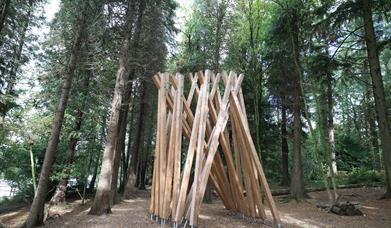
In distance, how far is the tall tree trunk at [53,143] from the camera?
7.57m

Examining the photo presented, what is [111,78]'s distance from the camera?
11602 mm

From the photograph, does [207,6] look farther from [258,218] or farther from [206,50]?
[258,218]

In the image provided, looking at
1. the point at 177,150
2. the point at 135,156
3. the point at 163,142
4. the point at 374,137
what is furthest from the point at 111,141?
the point at 374,137

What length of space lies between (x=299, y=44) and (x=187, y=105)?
23.0 ft

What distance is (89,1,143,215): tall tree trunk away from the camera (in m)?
8.16

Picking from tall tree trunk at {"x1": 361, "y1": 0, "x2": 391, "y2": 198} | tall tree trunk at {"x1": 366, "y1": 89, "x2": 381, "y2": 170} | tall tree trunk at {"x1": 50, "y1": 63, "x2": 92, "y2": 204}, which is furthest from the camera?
tall tree trunk at {"x1": 366, "y1": 89, "x2": 381, "y2": 170}

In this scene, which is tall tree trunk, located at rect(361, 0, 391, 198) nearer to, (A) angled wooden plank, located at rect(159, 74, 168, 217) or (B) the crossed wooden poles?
(B) the crossed wooden poles

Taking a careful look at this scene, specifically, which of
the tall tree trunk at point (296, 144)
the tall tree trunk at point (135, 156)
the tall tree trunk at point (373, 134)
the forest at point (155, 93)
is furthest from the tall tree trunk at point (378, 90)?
the tall tree trunk at point (135, 156)

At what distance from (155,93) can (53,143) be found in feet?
27.3

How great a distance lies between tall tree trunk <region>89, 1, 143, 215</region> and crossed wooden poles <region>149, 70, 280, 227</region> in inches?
58.1

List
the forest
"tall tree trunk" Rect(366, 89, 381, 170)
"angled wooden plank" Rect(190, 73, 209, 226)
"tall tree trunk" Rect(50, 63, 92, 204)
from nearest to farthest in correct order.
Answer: "angled wooden plank" Rect(190, 73, 209, 226), the forest, "tall tree trunk" Rect(50, 63, 92, 204), "tall tree trunk" Rect(366, 89, 381, 170)

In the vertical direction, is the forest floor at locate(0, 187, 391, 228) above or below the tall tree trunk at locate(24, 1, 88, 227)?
below

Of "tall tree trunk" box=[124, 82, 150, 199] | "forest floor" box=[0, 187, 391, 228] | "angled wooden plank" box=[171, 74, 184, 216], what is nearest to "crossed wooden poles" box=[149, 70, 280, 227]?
"angled wooden plank" box=[171, 74, 184, 216]

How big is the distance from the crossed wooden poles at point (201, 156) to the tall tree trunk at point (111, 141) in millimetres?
1475
